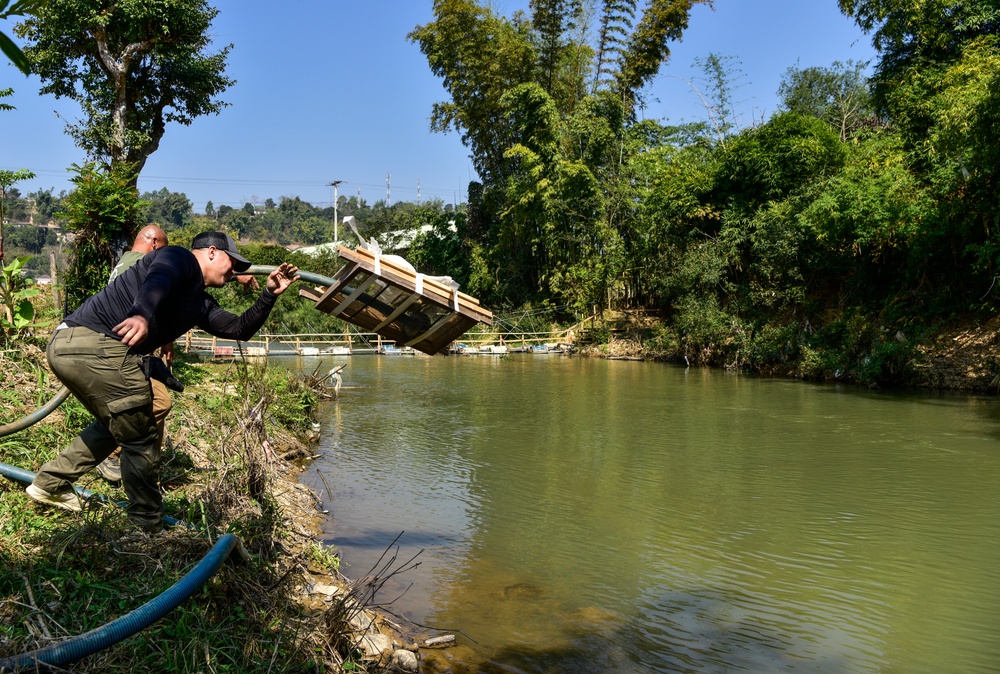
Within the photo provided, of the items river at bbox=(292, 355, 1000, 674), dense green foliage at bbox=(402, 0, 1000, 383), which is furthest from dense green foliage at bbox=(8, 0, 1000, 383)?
river at bbox=(292, 355, 1000, 674)

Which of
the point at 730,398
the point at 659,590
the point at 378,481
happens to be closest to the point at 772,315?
the point at 730,398

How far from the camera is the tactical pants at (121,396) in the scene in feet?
10.8

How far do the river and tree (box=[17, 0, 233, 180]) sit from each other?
6.77 m

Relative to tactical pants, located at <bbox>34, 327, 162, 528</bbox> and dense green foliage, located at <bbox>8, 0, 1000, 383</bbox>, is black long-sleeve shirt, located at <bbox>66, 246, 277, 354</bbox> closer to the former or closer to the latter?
tactical pants, located at <bbox>34, 327, 162, 528</bbox>

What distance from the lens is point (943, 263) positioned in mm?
15938

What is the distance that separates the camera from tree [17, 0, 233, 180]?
12.2 metres

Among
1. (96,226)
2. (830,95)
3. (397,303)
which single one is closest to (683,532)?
(397,303)

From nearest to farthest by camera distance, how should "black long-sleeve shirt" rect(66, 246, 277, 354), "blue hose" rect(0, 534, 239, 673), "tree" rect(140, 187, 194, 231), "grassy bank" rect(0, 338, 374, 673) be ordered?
"blue hose" rect(0, 534, 239, 673) → "grassy bank" rect(0, 338, 374, 673) → "black long-sleeve shirt" rect(66, 246, 277, 354) → "tree" rect(140, 187, 194, 231)

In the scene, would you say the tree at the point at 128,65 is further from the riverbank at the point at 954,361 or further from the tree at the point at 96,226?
the riverbank at the point at 954,361

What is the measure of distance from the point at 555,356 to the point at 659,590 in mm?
20822

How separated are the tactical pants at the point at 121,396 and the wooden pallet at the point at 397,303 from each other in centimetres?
120

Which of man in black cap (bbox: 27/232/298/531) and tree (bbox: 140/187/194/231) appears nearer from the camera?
man in black cap (bbox: 27/232/298/531)

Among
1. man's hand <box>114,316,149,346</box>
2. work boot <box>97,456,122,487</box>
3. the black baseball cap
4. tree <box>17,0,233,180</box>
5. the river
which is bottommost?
the river

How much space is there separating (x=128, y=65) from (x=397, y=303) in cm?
1117
